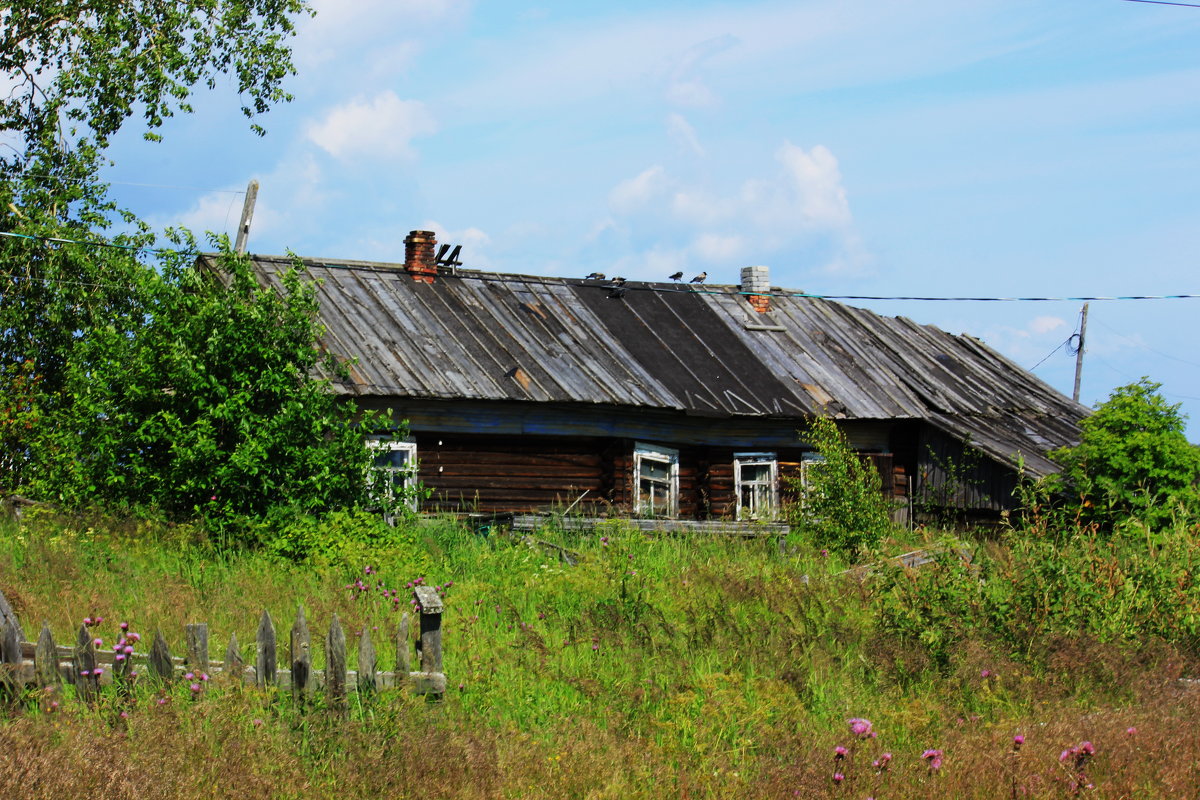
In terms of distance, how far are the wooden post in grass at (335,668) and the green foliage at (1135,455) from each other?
1256 centimetres

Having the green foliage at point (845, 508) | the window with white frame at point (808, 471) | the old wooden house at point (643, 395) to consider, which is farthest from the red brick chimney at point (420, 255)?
the green foliage at point (845, 508)

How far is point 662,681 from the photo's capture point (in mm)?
7602

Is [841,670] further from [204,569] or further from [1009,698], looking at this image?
[204,569]

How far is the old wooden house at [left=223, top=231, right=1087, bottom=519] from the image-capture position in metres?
18.3

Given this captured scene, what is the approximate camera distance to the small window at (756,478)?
68.0 feet

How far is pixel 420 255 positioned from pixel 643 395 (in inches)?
186

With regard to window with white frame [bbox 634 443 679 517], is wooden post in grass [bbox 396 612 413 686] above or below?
below

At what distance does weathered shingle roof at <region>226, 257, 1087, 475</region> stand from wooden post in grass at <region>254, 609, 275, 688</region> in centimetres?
1036

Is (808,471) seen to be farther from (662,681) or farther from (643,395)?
(662,681)

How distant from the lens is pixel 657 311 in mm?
22781

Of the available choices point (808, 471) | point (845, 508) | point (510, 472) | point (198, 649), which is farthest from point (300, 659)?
point (510, 472)

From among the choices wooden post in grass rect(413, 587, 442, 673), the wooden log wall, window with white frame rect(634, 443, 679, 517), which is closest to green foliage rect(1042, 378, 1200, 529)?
window with white frame rect(634, 443, 679, 517)

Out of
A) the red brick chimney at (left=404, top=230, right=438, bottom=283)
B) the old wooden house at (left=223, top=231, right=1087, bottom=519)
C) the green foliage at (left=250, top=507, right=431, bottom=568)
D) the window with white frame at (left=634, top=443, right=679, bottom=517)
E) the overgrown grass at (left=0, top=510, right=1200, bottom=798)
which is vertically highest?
the red brick chimney at (left=404, top=230, right=438, bottom=283)

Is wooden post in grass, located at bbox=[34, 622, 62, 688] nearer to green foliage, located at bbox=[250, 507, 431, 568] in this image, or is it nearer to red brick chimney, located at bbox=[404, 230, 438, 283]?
green foliage, located at bbox=[250, 507, 431, 568]
